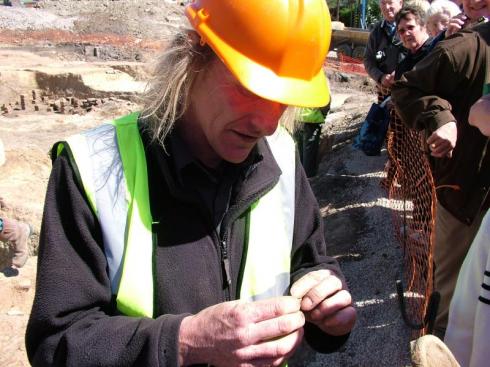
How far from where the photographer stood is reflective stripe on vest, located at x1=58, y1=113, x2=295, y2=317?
54.3 inches

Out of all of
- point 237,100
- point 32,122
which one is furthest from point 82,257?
point 32,122

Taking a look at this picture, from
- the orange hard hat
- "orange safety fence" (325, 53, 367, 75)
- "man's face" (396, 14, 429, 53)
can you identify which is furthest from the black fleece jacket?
"orange safety fence" (325, 53, 367, 75)

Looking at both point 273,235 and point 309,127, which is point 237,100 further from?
point 309,127

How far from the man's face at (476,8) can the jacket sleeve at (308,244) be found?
2784 millimetres

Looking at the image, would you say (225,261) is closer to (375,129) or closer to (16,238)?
(375,129)

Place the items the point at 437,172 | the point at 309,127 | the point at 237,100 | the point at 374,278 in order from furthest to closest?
1. the point at 309,127
2. the point at 374,278
3. the point at 437,172
4. the point at 237,100

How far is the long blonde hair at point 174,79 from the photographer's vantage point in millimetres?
1513

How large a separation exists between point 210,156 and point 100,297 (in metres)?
0.55

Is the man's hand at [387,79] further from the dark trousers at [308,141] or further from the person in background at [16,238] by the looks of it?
the person in background at [16,238]

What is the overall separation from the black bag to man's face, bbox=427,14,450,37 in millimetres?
820

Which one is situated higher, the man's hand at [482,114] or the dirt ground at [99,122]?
the man's hand at [482,114]

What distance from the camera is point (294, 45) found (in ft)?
4.73

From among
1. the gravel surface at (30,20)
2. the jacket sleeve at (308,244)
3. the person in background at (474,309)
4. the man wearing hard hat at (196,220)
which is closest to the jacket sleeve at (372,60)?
the person in background at (474,309)

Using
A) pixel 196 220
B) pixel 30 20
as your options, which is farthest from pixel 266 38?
pixel 30 20
